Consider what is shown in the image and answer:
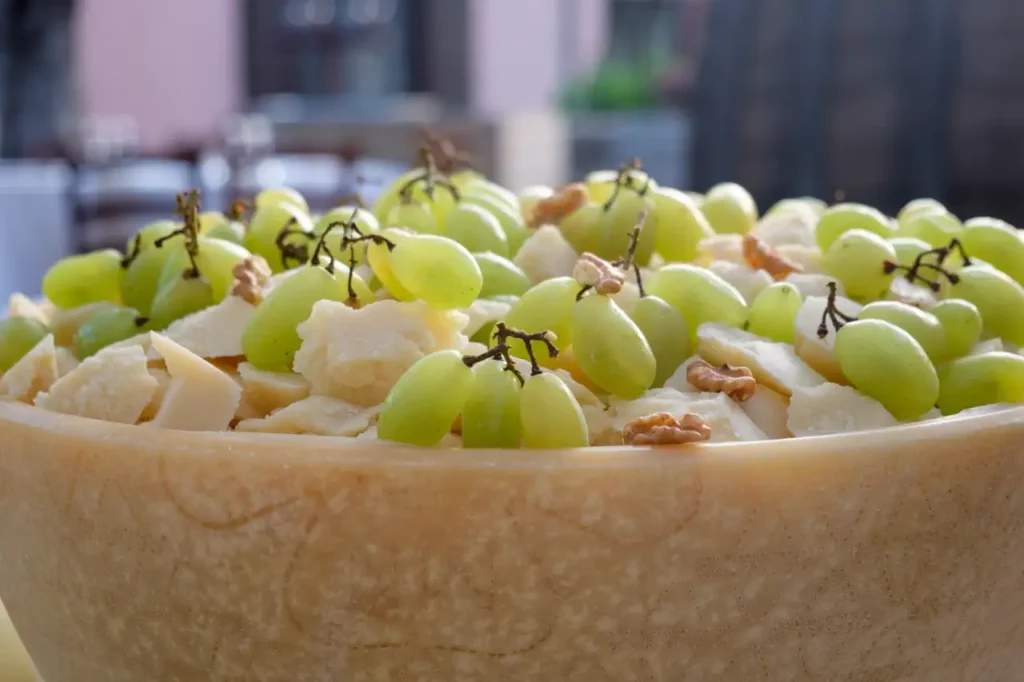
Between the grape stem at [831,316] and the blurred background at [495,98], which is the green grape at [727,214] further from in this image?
the grape stem at [831,316]

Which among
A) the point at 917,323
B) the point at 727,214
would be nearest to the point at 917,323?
the point at 917,323

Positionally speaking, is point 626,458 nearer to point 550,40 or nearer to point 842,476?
point 842,476

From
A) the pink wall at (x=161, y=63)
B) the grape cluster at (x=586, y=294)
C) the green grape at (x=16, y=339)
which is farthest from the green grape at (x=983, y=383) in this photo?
the pink wall at (x=161, y=63)

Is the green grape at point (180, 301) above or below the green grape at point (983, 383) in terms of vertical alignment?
above

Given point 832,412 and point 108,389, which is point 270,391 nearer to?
point 108,389

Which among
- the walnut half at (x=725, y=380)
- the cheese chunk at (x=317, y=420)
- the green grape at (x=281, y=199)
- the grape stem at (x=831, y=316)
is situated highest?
the green grape at (x=281, y=199)
